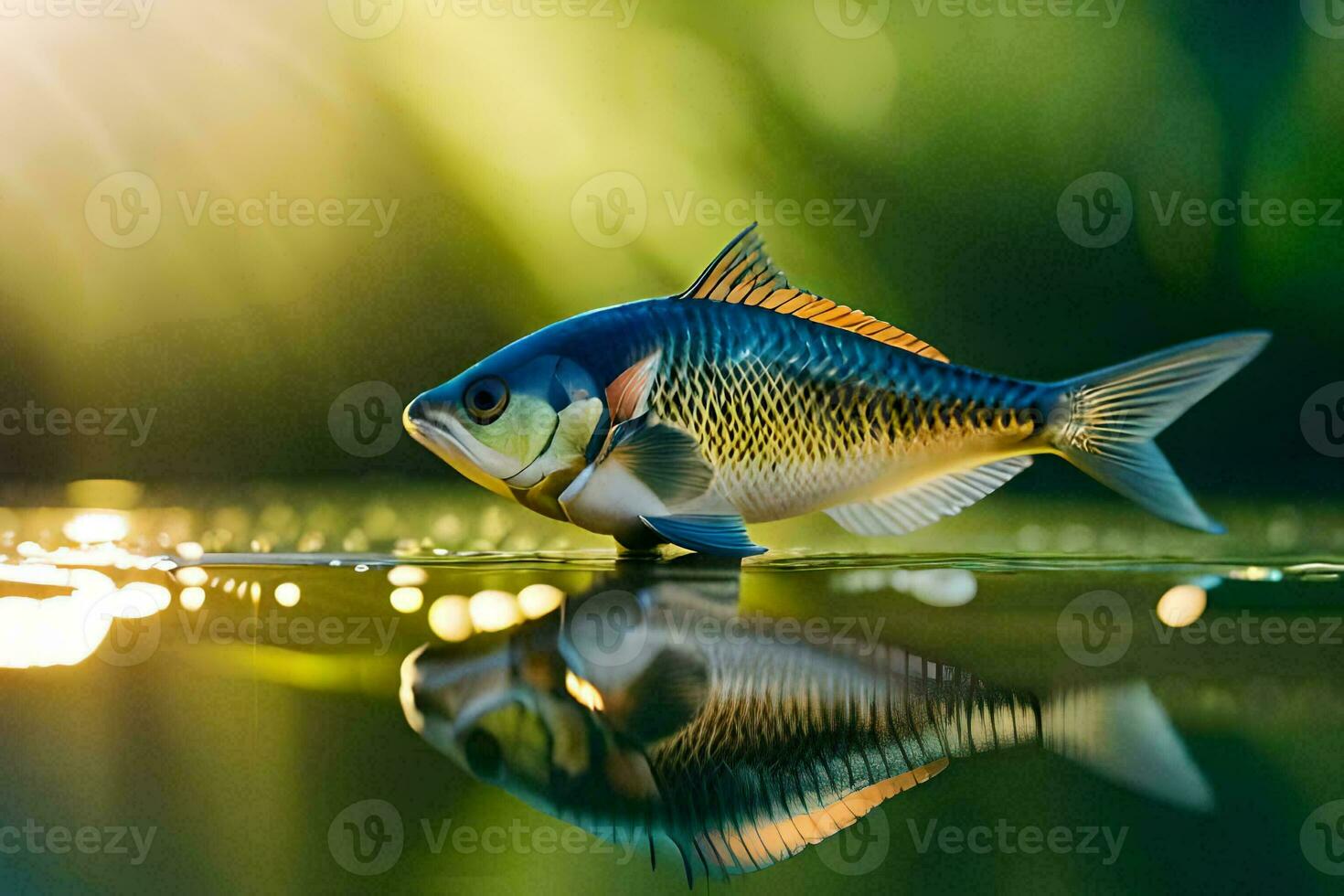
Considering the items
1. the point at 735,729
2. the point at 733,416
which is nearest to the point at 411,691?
the point at 735,729

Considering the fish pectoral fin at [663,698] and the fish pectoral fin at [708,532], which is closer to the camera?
the fish pectoral fin at [663,698]

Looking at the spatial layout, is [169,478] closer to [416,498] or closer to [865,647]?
[416,498]

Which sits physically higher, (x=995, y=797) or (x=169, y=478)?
(x=169, y=478)

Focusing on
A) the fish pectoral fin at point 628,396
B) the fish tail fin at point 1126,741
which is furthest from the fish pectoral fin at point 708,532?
the fish tail fin at point 1126,741

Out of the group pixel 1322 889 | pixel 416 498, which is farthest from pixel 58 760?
pixel 416 498

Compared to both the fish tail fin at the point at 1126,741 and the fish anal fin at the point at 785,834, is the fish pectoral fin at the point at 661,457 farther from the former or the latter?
the fish anal fin at the point at 785,834

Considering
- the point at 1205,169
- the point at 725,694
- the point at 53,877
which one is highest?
the point at 1205,169
